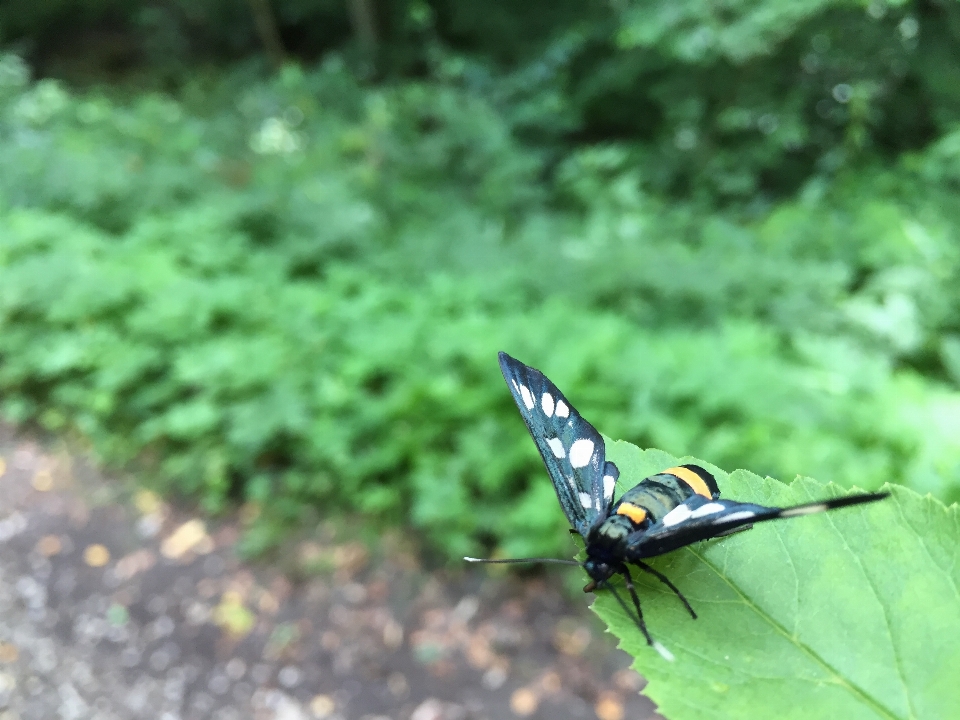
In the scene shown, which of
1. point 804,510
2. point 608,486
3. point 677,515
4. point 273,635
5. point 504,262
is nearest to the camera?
point 804,510

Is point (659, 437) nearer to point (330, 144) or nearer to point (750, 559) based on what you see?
point (750, 559)

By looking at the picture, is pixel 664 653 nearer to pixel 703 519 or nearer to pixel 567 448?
pixel 703 519

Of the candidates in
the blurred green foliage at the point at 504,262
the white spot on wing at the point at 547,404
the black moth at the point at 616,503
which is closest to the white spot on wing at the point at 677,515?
the black moth at the point at 616,503

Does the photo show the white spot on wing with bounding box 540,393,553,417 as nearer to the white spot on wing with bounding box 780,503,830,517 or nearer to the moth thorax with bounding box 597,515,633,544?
the moth thorax with bounding box 597,515,633,544

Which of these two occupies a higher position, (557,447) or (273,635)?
(557,447)

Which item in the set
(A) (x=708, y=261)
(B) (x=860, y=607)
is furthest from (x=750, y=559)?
(A) (x=708, y=261)

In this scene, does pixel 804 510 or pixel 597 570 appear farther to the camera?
pixel 597 570

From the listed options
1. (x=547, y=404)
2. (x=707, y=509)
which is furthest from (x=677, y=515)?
(x=547, y=404)
